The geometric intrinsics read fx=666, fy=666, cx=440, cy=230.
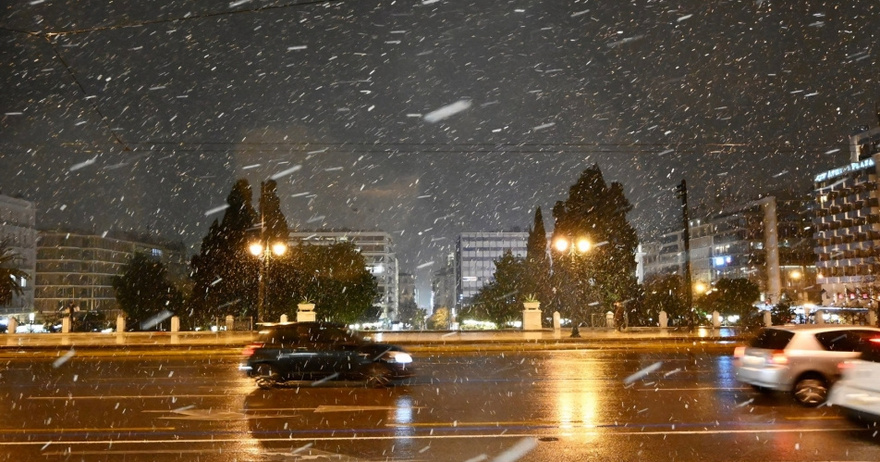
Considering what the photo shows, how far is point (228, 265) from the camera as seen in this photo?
2194 inches

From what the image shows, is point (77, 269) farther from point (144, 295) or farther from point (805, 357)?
point (805, 357)

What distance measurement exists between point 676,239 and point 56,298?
409 ft

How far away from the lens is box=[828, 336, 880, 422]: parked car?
8.65 metres

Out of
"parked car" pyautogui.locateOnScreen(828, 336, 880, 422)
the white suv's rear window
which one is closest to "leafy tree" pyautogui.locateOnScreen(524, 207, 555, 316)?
the white suv's rear window

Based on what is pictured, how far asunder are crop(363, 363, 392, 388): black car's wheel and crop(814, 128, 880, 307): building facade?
93.4 metres

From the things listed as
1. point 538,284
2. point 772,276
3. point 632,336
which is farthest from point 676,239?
point 632,336

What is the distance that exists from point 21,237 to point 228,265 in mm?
62750

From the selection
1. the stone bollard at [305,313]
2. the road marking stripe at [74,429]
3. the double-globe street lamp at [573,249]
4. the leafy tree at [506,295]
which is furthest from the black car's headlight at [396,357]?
the leafy tree at [506,295]

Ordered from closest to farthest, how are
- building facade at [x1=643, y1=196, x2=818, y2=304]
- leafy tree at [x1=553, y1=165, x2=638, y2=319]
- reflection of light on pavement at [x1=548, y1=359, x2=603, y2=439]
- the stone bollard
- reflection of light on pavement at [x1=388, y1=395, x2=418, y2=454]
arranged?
reflection of light on pavement at [x1=388, y1=395, x2=418, y2=454] → reflection of light on pavement at [x1=548, y1=359, x2=603, y2=439] → the stone bollard → leafy tree at [x1=553, y1=165, x2=638, y2=319] → building facade at [x1=643, y1=196, x2=818, y2=304]

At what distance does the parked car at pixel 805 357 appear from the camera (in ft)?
37.9

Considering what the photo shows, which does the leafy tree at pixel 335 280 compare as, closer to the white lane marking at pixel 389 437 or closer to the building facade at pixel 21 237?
the white lane marking at pixel 389 437

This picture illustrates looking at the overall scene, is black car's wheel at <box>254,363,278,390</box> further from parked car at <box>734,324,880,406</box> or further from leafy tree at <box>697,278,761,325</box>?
leafy tree at <box>697,278,761,325</box>

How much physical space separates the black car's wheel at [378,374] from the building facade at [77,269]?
113479mm

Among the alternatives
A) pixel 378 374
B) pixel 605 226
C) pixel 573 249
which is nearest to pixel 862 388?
pixel 378 374
